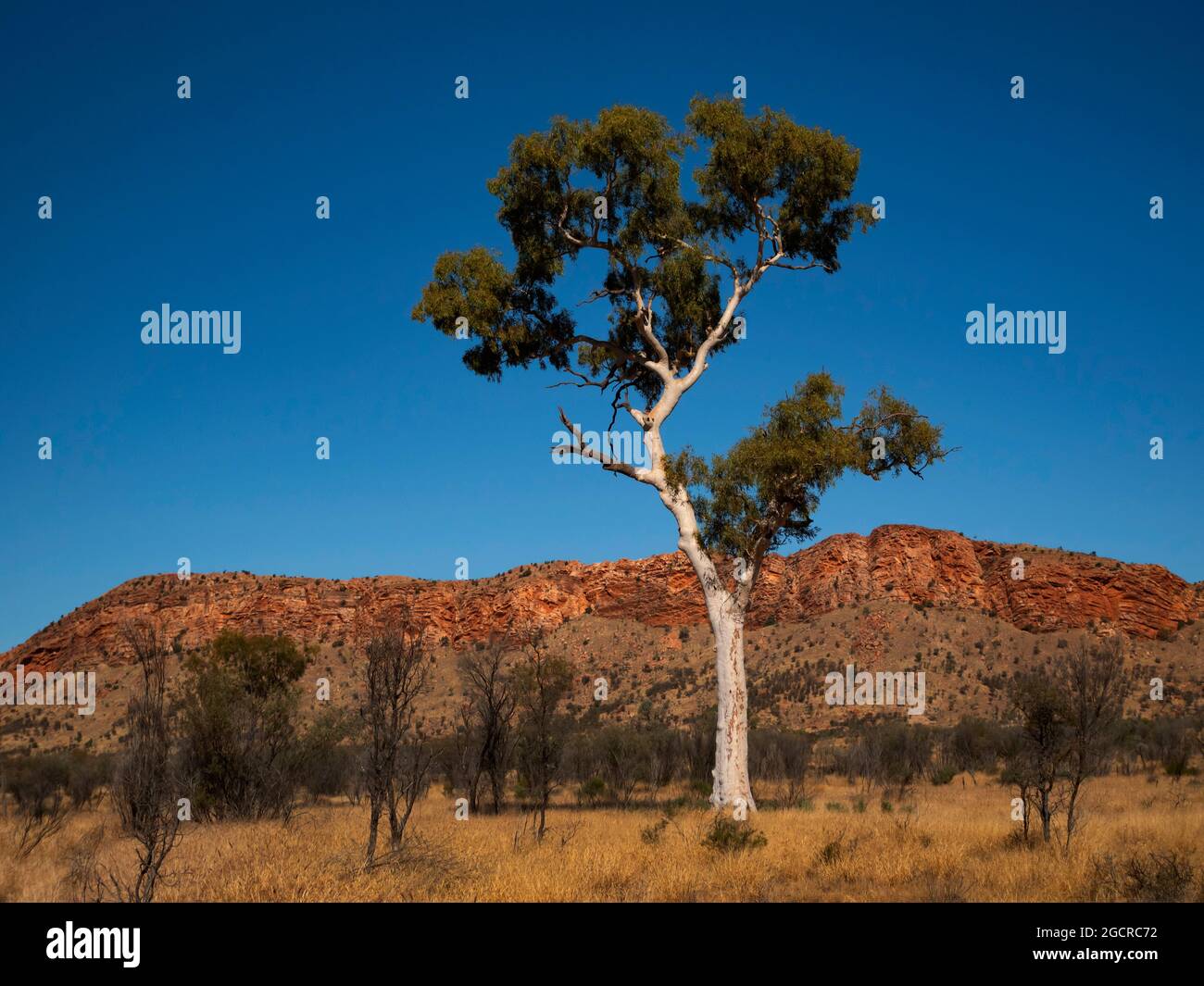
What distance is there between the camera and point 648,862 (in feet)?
34.4

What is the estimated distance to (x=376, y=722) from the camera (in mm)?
10406

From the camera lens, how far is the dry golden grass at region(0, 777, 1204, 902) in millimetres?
8883

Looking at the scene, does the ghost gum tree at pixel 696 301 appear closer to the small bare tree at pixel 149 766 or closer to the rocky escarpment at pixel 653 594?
the small bare tree at pixel 149 766

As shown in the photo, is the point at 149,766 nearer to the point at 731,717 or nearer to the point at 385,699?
the point at 385,699

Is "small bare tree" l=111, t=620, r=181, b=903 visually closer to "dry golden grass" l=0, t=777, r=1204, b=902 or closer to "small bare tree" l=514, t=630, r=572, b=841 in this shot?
"dry golden grass" l=0, t=777, r=1204, b=902

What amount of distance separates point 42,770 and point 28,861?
9.42 m

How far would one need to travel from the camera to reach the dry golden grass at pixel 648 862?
888 centimetres

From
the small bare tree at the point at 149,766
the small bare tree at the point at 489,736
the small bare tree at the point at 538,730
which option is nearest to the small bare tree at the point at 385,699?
the small bare tree at the point at 149,766

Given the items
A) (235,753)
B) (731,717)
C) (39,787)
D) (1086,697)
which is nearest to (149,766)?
(731,717)

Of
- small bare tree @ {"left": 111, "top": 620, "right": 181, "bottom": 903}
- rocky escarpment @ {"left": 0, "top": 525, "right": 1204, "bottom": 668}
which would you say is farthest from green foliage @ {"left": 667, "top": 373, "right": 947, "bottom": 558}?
rocky escarpment @ {"left": 0, "top": 525, "right": 1204, "bottom": 668}

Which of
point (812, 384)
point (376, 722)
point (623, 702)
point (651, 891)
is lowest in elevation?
point (623, 702)
